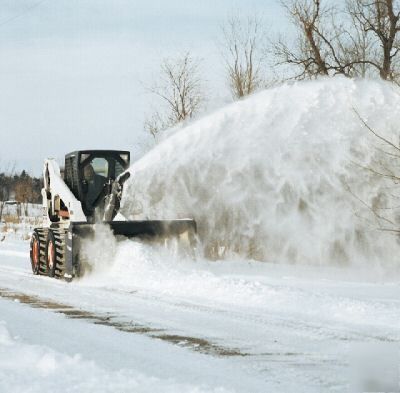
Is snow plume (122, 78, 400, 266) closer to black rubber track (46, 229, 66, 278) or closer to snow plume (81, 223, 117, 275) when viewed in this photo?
snow plume (81, 223, 117, 275)

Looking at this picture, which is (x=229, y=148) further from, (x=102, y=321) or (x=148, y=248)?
(x=102, y=321)

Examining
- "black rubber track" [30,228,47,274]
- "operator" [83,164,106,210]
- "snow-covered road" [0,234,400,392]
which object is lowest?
"snow-covered road" [0,234,400,392]

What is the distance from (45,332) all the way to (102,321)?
1.06 meters

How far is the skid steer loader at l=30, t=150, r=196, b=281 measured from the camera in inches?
507

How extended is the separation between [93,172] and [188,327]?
721 cm

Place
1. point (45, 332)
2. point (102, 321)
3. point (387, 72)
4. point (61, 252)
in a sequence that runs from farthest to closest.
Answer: point (387, 72), point (61, 252), point (102, 321), point (45, 332)

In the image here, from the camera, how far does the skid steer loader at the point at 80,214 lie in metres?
12.9

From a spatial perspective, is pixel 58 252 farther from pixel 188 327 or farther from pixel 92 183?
pixel 188 327

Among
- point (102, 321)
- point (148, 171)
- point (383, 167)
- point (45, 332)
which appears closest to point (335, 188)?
point (383, 167)

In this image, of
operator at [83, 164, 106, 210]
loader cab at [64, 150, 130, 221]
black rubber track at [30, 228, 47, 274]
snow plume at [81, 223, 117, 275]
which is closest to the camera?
snow plume at [81, 223, 117, 275]

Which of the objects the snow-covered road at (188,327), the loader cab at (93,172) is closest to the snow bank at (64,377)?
the snow-covered road at (188,327)

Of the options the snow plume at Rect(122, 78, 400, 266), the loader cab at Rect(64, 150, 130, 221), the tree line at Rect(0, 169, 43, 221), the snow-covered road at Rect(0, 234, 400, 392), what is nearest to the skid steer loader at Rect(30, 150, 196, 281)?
the loader cab at Rect(64, 150, 130, 221)

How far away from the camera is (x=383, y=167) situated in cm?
1290

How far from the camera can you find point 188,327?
25.7ft
